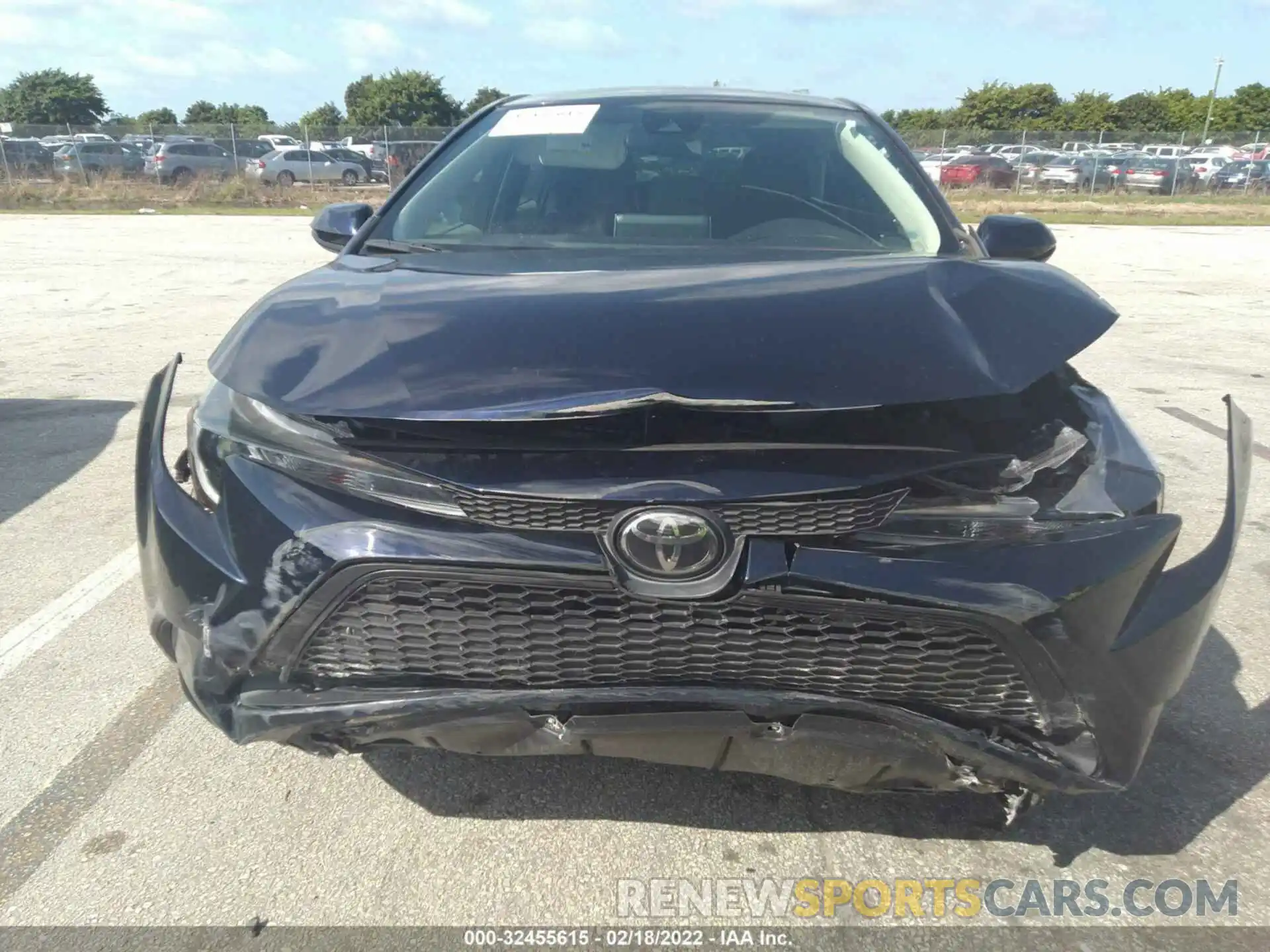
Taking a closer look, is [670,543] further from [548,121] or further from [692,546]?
[548,121]

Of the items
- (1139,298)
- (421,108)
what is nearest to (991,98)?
(421,108)

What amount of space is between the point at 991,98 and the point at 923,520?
7781 centimetres

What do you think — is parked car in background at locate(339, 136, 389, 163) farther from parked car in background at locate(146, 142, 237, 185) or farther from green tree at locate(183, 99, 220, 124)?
green tree at locate(183, 99, 220, 124)

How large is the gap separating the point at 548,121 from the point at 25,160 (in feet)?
100

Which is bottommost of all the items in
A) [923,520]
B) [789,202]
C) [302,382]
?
[923,520]

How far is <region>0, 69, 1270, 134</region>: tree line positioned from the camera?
64812 mm

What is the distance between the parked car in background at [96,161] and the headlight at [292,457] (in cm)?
2983

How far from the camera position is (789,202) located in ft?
9.71

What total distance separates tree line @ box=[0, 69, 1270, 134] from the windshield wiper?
63.4m

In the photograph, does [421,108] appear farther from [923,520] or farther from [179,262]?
[923,520]

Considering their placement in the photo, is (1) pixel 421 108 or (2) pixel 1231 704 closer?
(2) pixel 1231 704

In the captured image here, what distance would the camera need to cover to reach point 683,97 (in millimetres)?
3426

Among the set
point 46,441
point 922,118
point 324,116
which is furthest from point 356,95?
point 46,441

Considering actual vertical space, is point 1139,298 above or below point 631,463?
below
